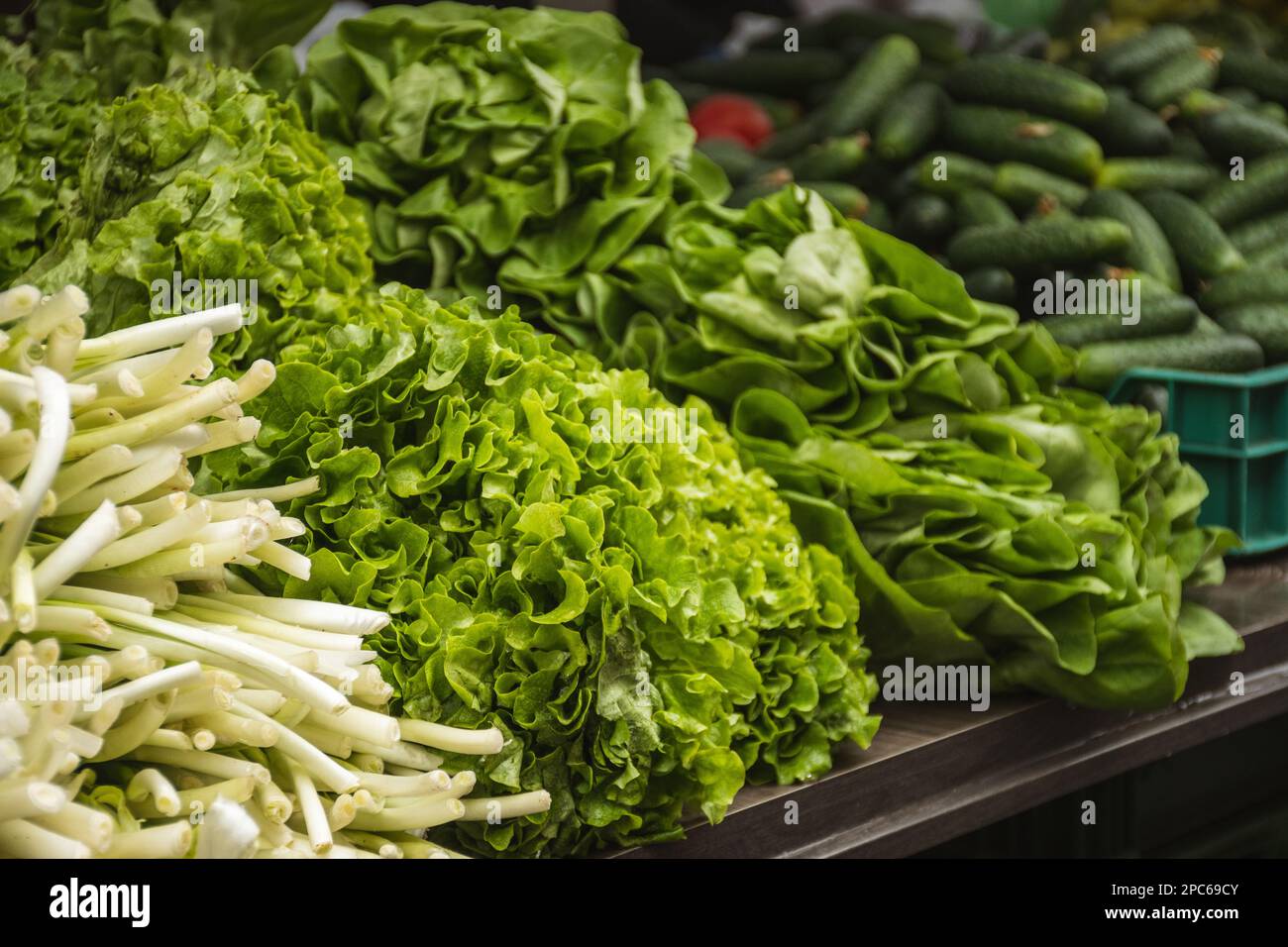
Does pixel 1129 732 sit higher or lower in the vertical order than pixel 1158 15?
lower

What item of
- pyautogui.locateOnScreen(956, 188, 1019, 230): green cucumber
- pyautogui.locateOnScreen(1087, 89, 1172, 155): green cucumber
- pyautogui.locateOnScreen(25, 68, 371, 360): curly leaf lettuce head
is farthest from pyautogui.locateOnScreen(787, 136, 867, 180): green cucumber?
pyautogui.locateOnScreen(25, 68, 371, 360): curly leaf lettuce head

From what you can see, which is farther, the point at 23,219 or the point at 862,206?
the point at 862,206

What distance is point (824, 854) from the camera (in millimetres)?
2236

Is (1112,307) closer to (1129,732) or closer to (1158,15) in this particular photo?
(1129,732)

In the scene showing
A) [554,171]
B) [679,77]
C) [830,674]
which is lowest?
[830,674]

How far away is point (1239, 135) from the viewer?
4.14m

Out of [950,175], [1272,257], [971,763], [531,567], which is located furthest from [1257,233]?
[531,567]

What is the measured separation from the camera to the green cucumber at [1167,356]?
335 centimetres

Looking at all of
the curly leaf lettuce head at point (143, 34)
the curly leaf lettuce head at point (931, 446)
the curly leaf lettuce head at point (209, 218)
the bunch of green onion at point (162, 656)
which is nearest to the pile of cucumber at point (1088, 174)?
the curly leaf lettuce head at point (931, 446)

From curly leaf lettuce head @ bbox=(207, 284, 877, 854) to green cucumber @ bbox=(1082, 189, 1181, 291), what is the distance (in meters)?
2.07

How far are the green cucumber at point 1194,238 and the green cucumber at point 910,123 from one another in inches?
27.1

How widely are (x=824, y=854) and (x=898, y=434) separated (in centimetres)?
92
